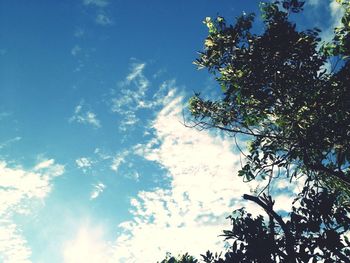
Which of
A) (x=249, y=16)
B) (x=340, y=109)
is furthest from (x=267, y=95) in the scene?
(x=249, y=16)

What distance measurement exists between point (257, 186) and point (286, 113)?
12.5ft

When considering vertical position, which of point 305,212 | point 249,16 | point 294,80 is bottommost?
point 305,212

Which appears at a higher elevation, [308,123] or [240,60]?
[240,60]

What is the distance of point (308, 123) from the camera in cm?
952

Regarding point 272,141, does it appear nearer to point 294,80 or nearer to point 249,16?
point 294,80

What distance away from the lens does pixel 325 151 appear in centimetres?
1056

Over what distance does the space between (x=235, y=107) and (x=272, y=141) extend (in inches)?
87.6

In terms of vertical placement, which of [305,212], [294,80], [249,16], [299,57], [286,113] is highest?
[249,16]

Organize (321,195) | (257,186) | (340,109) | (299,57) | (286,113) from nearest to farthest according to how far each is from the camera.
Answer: (340,109) → (286,113) → (299,57) → (321,195) → (257,186)

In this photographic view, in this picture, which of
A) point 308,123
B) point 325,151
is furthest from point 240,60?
point 325,151

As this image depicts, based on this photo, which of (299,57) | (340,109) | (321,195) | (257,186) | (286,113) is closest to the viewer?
(340,109)

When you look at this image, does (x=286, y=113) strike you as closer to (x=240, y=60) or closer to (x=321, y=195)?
(x=240, y=60)

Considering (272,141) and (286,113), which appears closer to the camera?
(286,113)

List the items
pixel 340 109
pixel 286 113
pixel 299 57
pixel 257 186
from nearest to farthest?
pixel 340 109 → pixel 286 113 → pixel 299 57 → pixel 257 186
